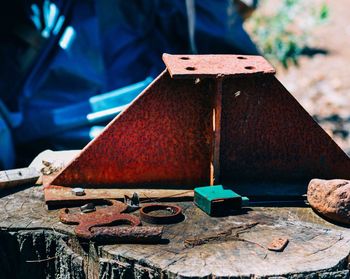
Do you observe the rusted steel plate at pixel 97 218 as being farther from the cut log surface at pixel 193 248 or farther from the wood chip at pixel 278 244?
the wood chip at pixel 278 244

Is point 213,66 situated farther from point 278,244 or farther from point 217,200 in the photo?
point 278,244

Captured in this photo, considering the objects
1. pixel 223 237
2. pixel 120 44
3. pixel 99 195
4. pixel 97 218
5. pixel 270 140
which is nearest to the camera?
pixel 223 237

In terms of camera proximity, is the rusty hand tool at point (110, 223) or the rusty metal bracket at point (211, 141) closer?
the rusty hand tool at point (110, 223)

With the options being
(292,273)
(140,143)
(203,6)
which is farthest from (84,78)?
(292,273)

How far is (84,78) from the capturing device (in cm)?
544

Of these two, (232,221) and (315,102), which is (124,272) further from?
(315,102)

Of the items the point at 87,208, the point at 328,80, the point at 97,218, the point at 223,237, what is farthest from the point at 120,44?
the point at 328,80

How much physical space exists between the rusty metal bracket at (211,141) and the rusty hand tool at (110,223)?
24 cm

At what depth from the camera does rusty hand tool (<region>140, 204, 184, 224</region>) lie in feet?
9.31

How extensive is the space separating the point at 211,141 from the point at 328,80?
618cm

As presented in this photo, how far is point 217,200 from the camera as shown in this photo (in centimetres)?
292

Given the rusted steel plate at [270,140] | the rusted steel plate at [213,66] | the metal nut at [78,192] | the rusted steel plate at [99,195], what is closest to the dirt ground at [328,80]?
the rusted steel plate at [270,140]

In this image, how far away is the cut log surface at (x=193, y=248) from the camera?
2.45 metres

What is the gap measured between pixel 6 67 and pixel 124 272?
3469 mm
